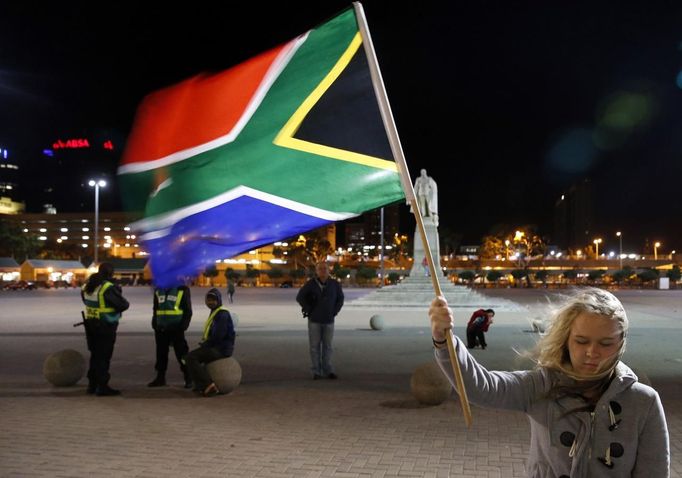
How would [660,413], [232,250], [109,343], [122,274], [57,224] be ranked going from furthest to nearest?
[57,224] < [122,274] < [109,343] < [232,250] < [660,413]

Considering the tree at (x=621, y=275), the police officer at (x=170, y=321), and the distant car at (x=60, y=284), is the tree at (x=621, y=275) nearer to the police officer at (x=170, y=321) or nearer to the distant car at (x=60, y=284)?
the distant car at (x=60, y=284)

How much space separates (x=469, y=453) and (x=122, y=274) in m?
92.2

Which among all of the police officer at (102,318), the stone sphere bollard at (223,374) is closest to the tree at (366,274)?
the stone sphere bollard at (223,374)

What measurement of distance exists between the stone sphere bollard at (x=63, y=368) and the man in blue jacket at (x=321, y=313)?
12.2 ft

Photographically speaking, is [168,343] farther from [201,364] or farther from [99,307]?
[99,307]

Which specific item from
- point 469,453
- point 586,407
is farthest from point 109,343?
point 586,407

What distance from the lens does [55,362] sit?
32.6ft

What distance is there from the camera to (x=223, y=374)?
9.39 metres

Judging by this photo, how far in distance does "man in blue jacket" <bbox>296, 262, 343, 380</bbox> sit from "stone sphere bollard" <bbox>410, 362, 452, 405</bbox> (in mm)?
2433

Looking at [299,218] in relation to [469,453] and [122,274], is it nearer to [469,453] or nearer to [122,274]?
[469,453]

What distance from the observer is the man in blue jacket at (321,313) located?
425 inches

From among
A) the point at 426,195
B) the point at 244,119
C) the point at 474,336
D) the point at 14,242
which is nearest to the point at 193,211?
the point at 244,119

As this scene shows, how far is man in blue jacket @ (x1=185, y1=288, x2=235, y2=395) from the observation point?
9.36 m

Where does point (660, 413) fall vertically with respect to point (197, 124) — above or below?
below
